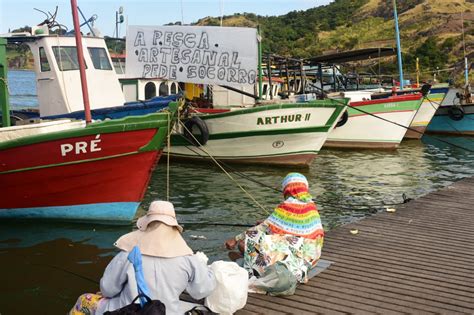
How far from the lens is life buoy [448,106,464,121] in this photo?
80.6ft

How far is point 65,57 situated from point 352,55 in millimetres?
13748

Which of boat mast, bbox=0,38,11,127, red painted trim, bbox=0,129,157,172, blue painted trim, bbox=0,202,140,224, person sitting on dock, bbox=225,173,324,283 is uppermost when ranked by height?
boat mast, bbox=0,38,11,127

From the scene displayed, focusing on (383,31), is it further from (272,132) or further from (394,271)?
(394,271)

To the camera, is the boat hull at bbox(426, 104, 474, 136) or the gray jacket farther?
the boat hull at bbox(426, 104, 474, 136)

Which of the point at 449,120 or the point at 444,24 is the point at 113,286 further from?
the point at 444,24

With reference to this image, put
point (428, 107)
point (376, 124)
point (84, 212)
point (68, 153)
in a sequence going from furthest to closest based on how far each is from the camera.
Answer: point (428, 107)
point (376, 124)
point (84, 212)
point (68, 153)

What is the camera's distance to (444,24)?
187ft

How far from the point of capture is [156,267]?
387cm

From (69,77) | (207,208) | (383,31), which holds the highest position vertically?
(383,31)

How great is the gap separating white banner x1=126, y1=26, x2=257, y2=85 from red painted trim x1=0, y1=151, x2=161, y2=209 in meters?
2.94

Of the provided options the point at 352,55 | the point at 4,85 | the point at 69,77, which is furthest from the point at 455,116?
the point at 4,85

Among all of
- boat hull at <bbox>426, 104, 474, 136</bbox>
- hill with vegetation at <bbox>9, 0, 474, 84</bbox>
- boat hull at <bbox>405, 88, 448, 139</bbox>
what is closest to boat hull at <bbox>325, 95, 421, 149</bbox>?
boat hull at <bbox>405, 88, 448, 139</bbox>

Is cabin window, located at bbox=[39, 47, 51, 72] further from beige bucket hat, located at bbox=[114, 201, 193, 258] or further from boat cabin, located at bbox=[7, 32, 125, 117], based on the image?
beige bucket hat, located at bbox=[114, 201, 193, 258]

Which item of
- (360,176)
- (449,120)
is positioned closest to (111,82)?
(360,176)
